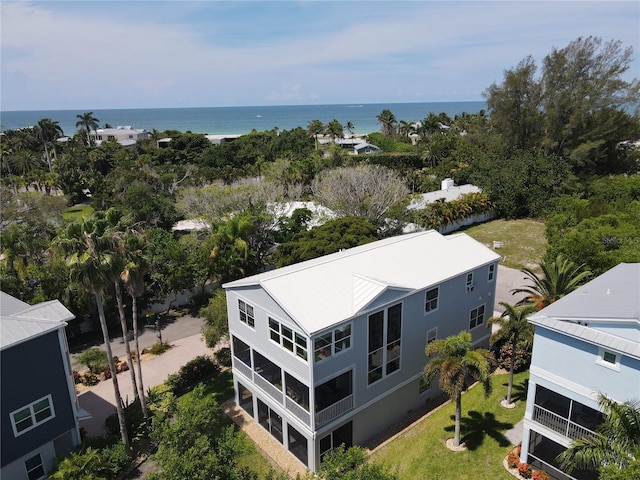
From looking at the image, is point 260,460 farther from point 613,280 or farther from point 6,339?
point 613,280

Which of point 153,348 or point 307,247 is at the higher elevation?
point 307,247

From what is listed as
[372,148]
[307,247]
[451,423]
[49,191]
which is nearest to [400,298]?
[451,423]

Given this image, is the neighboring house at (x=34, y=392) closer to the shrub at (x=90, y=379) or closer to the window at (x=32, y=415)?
the window at (x=32, y=415)

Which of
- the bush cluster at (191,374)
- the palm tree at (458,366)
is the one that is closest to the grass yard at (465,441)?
the palm tree at (458,366)

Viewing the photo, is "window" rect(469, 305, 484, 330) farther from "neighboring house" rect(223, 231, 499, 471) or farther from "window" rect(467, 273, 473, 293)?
"window" rect(467, 273, 473, 293)

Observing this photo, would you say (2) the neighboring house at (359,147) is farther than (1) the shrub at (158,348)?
Yes
